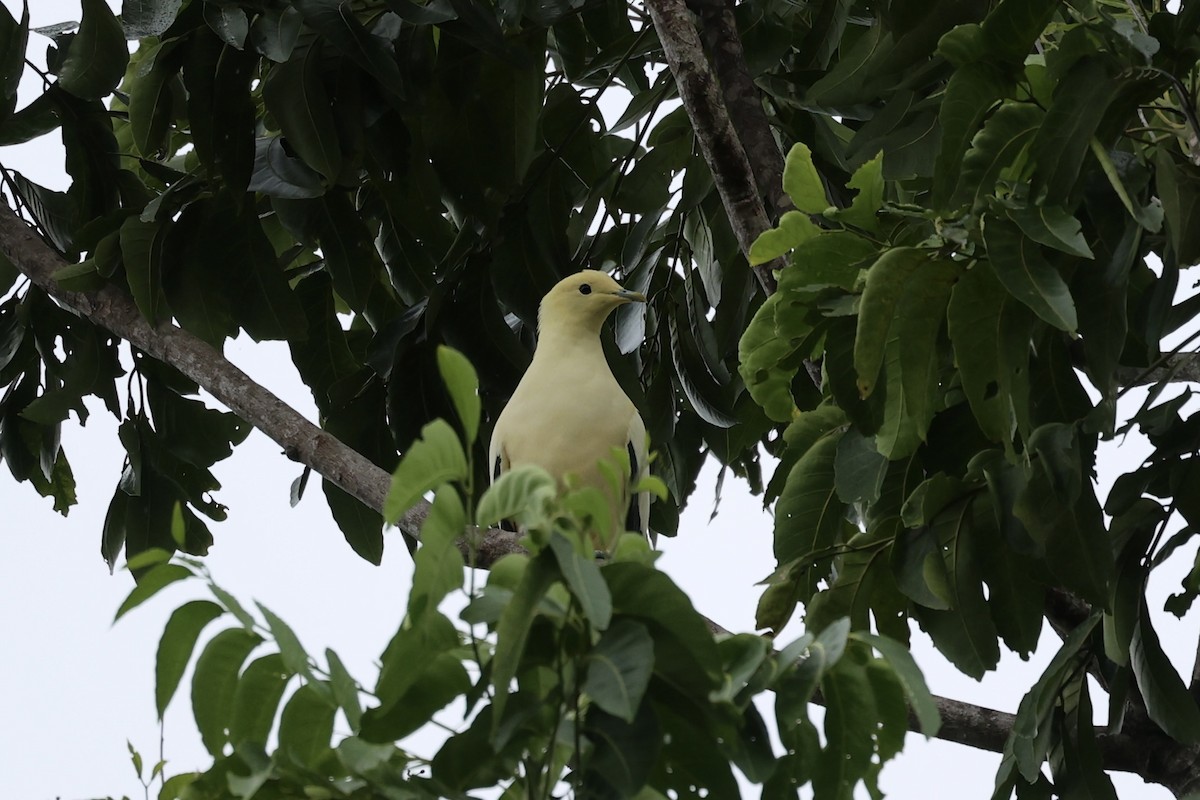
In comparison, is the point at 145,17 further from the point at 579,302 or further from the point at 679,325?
the point at 679,325

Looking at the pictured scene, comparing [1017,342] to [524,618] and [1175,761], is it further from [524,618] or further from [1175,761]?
[1175,761]

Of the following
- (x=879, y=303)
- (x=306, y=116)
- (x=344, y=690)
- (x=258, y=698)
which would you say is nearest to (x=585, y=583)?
(x=344, y=690)

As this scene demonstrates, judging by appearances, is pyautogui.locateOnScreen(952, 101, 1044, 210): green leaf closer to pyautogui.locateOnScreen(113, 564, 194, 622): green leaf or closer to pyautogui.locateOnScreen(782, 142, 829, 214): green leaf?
pyautogui.locateOnScreen(782, 142, 829, 214): green leaf

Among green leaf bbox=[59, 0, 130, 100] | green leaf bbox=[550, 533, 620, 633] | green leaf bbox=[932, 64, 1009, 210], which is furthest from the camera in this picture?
green leaf bbox=[59, 0, 130, 100]

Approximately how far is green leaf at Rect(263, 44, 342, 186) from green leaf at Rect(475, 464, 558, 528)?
6.53 feet

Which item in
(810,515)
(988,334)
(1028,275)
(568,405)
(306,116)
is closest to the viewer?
(1028,275)

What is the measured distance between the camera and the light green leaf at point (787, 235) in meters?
1.93

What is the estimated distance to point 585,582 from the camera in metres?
1.13

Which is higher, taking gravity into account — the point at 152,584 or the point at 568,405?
the point at 568,405

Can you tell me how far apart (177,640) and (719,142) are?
5.52 feet

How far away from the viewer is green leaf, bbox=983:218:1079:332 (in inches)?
68.3

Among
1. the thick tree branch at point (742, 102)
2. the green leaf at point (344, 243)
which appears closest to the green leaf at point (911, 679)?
the thick tree branch at point (742, 102)

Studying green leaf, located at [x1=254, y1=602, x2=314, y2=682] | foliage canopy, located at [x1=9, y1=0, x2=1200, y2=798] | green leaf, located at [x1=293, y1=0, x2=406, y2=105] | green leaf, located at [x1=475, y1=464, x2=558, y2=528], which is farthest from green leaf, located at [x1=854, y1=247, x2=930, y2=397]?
green leaf, located at [x1=293, y1=0, x2=406, y2=105]

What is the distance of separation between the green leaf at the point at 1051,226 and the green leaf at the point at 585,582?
904 millimetres
